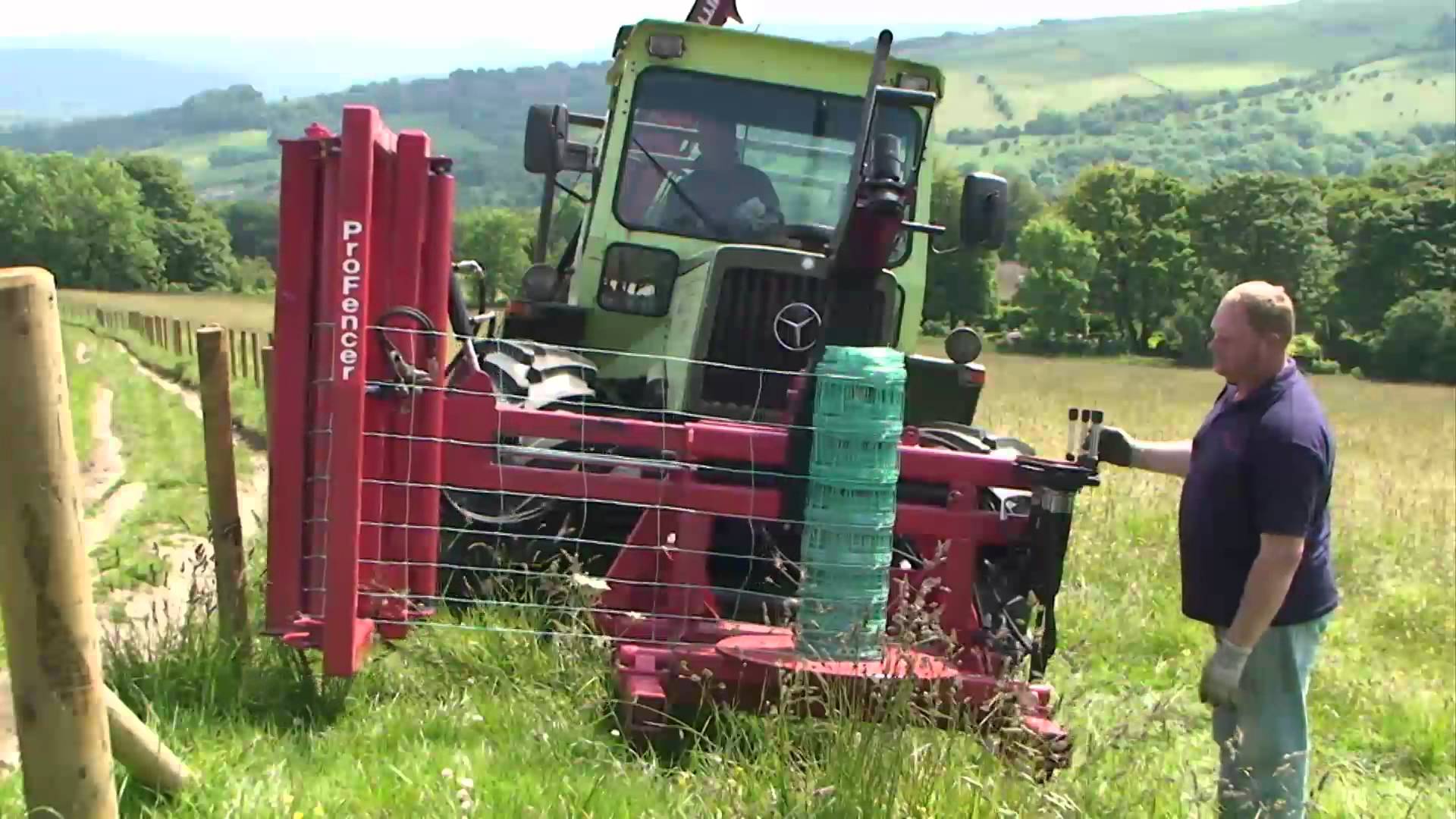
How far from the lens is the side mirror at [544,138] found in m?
6.61

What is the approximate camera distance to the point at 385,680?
453 cm

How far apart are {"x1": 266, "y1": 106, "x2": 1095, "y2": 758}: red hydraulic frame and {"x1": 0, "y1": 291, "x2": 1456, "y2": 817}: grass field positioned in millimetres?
260

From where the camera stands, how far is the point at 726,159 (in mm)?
6680

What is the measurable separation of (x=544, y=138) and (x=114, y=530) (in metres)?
4.78

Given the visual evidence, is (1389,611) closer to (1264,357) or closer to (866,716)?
(1264,357)

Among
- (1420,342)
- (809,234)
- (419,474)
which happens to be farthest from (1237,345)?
(1420,342)

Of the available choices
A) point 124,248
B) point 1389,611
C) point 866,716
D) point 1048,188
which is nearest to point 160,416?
point 1389,611

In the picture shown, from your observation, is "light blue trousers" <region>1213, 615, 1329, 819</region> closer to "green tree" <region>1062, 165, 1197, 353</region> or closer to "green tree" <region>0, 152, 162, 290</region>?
"green tree" <region>1062, 165, 1197, 353</region>

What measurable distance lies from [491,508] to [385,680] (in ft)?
3.51

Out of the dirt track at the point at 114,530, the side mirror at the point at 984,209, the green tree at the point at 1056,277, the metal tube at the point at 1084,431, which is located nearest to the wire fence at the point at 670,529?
the metal tube at the point at 1084,431

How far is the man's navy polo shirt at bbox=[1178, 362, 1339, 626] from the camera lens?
3.89m

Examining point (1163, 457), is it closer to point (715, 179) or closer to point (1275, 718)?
point (1275, 718)

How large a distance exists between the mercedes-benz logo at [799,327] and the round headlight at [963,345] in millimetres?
726

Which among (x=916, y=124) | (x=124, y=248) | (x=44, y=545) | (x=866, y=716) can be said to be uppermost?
(x=916, y=124)
